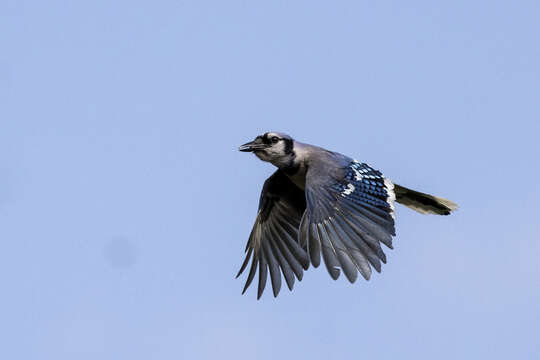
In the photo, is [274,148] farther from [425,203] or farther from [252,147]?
[425,203]

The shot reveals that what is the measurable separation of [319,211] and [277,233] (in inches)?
101

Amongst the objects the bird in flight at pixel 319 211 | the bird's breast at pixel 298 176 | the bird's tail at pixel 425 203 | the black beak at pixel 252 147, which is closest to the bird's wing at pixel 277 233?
the bird in flight at pixel 319 211

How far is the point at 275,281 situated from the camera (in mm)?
14711

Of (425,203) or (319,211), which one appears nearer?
(319,211)

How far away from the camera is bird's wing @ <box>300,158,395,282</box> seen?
1209 cm

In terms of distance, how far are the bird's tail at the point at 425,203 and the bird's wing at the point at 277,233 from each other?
1.31 metres

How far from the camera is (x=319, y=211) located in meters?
12.8

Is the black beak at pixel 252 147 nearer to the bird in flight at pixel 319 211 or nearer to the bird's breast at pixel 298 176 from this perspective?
the bird in flight at pixel 319 211

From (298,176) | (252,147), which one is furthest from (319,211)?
(252,147)

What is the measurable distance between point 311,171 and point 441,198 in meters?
2.15

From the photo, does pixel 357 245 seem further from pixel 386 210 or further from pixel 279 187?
pixel 279 187

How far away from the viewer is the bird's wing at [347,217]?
12086 mm

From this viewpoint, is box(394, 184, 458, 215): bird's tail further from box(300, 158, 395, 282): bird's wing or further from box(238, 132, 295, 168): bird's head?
box(238, 132, 295, 168): bird's head

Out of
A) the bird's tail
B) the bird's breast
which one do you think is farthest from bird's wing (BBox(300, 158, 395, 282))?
the bird's tail
